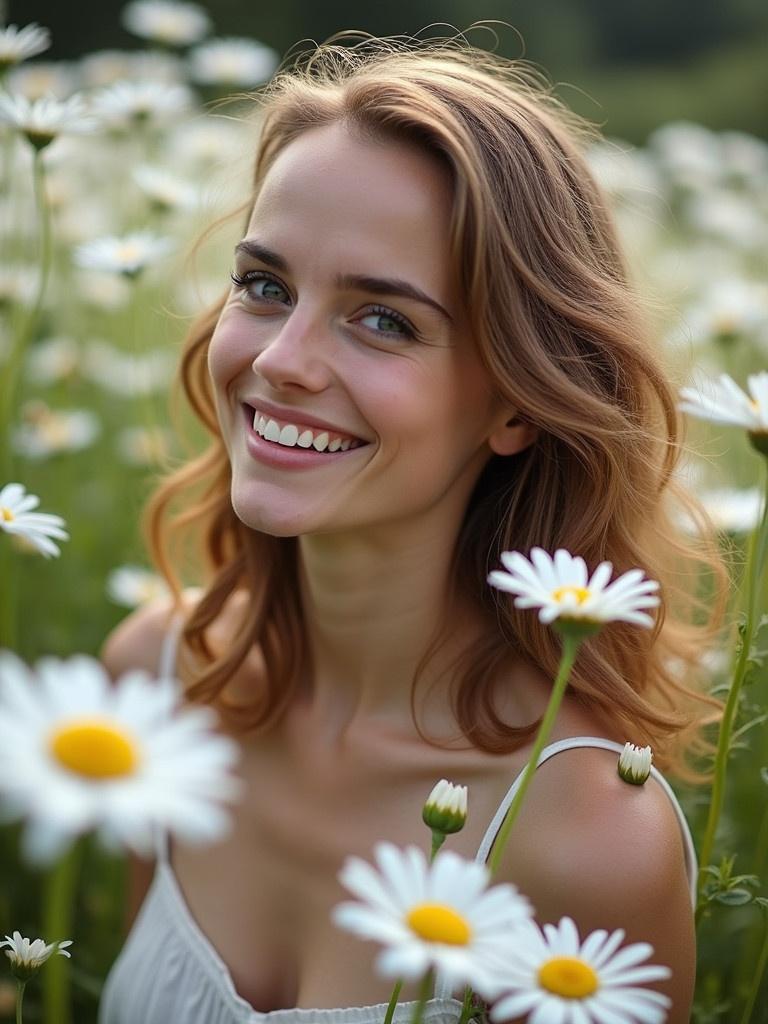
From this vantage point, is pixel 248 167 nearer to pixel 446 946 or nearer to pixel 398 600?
pixel 398 600

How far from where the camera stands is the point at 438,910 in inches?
26.9

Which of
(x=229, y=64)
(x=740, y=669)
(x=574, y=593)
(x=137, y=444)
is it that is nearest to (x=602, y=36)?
(x=229, y=64)

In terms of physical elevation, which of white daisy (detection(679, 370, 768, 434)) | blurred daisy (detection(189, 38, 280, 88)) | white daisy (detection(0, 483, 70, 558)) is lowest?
white daisy (detection(0, 483, 70, 558))

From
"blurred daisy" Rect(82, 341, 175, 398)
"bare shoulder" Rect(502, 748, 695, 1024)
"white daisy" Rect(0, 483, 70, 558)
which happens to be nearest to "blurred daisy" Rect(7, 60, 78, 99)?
"blurred daisy" Rect(82, 341, 175, 398)

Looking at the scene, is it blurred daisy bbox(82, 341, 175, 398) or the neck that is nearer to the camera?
the neck

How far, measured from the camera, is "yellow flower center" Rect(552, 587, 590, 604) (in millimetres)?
878

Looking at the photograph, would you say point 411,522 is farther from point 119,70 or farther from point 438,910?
point 119,70

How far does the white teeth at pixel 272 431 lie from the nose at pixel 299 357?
4 centimetres

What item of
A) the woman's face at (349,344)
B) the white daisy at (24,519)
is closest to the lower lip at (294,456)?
the woman's face at (349,344)

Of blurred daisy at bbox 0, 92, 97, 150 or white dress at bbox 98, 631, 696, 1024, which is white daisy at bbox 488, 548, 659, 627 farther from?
blurred daisy at bbox 0, 92, 97, 150

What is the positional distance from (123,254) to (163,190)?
383mm

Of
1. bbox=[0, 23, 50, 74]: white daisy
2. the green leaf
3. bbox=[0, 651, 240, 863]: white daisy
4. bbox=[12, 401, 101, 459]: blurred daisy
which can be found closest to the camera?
bbox=[0, 651, 240, 863]: white daisy

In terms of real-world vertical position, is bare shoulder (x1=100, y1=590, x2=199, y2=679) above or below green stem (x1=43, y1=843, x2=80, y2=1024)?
above

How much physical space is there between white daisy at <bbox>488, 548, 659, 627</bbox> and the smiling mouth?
1.23ft
